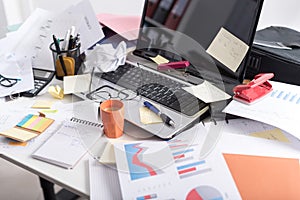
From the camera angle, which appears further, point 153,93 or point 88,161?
point 153,93

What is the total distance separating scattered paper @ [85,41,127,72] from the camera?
1174 millimetres

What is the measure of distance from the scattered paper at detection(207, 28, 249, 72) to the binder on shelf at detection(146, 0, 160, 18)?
269mm

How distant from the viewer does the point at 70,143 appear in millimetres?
886

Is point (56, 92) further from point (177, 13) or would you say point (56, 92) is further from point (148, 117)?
point (177, 13)

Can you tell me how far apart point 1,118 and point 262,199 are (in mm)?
696

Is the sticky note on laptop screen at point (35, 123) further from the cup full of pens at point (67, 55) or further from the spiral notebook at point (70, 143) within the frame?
the cup full of pens at point (67, 55)

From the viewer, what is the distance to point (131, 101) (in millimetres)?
1023

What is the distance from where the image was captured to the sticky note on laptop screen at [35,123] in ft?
3.08

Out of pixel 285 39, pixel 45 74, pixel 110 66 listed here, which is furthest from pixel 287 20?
pixel 45 74

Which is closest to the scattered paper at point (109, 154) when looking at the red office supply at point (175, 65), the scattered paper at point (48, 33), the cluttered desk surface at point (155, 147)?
the cluttered desk surface at point (155, 147)

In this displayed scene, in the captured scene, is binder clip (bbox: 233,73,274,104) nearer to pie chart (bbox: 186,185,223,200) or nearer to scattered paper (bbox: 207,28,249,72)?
scattered paper (bbox: 207,28,249,72)

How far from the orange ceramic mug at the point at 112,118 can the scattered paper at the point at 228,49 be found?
0.35 meters

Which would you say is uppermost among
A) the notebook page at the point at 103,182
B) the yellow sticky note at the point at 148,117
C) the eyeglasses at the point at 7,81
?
the yellow sticky note at the point at 148,117

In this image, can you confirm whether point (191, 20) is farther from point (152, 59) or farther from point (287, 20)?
point (287, 20)
